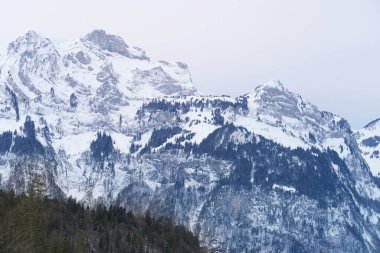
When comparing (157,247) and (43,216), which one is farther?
(157,247)

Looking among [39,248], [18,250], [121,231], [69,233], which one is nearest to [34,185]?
[39,248]

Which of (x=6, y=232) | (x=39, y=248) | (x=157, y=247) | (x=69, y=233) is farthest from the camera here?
(x=157, y=247)

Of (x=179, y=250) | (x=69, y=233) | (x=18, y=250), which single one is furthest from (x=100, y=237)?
(x=18, y=250)

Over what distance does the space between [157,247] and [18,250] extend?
10163 centimetres

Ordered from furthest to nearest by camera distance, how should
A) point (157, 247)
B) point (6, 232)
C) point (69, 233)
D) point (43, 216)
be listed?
point (157, 247)
point (69, 233)
point (43, 216)
point (6, 232)

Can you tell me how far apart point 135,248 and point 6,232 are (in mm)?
96223

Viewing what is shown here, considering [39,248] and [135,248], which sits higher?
[135,248]

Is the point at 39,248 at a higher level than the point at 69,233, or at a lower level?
lower

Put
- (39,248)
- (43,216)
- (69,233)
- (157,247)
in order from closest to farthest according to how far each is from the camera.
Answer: (39,248) < (43,216) < (69,233) < (157,247)

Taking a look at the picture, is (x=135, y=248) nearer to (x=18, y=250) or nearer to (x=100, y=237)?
(x=100, y=237)

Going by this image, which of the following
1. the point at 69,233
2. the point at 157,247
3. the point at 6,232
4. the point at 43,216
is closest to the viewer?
the point at 6,232

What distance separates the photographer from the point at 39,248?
119062mm

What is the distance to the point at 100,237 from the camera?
18612cm

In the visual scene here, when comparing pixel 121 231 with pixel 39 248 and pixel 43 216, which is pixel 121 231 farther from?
pixel 39 248
